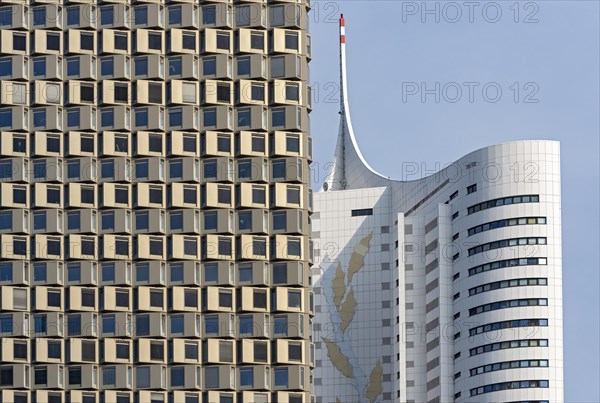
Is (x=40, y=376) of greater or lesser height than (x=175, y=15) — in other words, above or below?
below

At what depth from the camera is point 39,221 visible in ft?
547

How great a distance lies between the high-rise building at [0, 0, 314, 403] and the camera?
6422 inches

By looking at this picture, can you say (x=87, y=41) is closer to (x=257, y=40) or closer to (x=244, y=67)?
(x=244, y=67)

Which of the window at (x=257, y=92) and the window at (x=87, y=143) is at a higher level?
the window at (x=257, y=92)

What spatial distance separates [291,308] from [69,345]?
1828 centimetres

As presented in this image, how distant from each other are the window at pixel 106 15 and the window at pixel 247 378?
3288 centimetres

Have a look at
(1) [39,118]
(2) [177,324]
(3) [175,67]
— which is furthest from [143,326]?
(3) [175,67]

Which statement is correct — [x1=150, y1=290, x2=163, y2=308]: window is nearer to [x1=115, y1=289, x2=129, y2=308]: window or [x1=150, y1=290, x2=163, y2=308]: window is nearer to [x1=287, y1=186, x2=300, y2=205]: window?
[x1=115, y1=289, x2=129, y2=308]: window

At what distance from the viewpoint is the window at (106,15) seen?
17262 cm

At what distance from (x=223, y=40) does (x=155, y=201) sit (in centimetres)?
1547

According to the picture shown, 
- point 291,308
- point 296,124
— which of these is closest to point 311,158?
point 296,124

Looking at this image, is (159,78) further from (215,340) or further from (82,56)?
(215,340)

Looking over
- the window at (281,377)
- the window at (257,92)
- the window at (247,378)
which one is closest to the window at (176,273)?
the window at (247,378)

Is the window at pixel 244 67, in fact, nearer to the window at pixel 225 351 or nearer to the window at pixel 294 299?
the window at pixel 294 299
